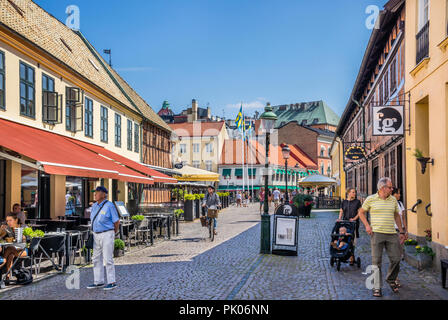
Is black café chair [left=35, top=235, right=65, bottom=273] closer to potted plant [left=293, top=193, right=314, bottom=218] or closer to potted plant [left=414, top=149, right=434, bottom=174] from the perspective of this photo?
potted plant [left=414, top=149, right=434, bottom=174]

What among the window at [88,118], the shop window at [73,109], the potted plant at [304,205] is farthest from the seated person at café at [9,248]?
the potted plant at [304,205]

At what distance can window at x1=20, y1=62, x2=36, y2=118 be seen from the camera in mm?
13906

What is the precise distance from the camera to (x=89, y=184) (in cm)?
2105

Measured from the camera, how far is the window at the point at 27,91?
1391cm

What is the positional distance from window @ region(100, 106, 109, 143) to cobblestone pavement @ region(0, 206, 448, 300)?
978 centimetres

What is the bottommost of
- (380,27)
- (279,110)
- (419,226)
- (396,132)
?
(419,226)

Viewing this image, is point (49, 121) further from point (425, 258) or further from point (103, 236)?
point (425, 258)

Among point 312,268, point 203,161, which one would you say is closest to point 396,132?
point 312,268

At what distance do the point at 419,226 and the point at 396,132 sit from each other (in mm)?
2344

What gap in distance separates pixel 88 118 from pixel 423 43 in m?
13.5

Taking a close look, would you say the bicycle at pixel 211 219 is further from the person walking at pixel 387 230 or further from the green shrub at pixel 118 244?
the person walking at pixel 387 230

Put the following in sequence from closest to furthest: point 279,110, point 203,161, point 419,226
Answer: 1. point 419,226
2. point 203,161
3. point 279,110
